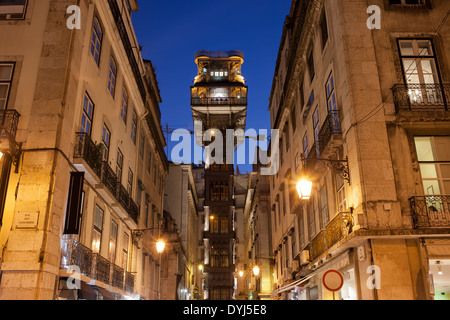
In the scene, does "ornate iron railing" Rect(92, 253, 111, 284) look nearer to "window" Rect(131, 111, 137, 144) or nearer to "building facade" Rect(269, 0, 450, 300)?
"building facade" Rect(269, 0, 450, 300)

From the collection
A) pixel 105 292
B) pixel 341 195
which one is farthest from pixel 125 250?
pixel 341 195

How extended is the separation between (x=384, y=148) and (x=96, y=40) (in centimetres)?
1119

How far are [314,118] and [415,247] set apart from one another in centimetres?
793

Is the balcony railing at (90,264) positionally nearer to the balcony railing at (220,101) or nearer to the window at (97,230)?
the window at (97,230)

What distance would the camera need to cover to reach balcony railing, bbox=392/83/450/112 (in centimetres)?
1311

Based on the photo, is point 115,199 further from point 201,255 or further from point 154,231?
point 201,255

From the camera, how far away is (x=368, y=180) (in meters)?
12.5

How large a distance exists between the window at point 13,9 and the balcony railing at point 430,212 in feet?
44.1

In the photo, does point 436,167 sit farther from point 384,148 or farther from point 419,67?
point 419,67

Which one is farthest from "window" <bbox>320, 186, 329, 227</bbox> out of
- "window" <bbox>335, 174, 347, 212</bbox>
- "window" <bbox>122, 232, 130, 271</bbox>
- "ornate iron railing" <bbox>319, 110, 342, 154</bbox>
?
"window" <bbox>122, 232, 130, 271</bbox>

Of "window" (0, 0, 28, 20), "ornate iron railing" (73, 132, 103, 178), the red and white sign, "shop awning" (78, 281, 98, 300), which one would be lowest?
the red and white sign

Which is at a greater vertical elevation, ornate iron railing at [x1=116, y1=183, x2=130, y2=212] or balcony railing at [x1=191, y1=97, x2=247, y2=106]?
balcony railing at [x1=191, y1=97, x2=247, y2=106]

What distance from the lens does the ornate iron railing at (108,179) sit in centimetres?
1603

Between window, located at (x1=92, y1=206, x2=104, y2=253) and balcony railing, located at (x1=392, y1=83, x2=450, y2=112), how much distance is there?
1114cm
